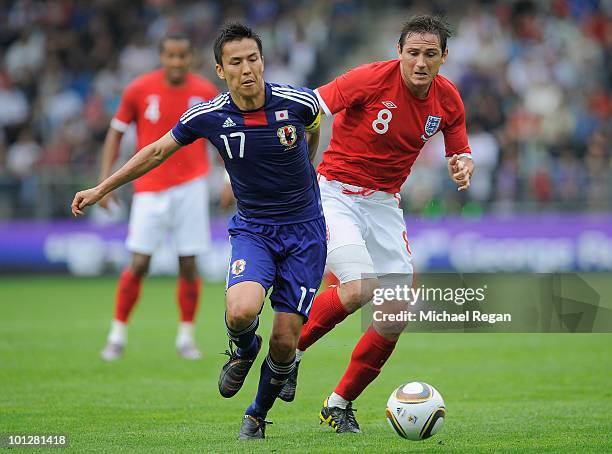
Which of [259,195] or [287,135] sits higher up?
[287,135]

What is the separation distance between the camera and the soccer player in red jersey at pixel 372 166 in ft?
23.1

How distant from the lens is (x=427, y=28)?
23.2 feet

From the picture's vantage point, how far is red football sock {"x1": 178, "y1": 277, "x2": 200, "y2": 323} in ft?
35.7

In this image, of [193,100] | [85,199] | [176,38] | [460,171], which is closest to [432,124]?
[460,171]

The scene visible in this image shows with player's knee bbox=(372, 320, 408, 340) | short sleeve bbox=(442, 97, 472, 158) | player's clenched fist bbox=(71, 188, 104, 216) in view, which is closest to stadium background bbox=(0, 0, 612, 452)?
player's knee bbox=(372, 320, 408, 340)

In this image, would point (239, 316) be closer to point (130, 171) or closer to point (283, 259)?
point (283, 259)

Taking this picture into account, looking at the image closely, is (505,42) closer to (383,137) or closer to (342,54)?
(342,54)

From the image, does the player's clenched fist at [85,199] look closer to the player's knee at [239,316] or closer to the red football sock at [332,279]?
the player's knee at [239,316]

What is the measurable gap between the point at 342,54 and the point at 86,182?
24.7 ft

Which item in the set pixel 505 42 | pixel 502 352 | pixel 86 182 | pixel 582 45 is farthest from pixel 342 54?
pixel 502 352

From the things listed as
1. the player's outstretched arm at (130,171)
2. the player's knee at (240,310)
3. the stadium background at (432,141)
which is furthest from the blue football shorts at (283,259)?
the stadium background at (432,141)

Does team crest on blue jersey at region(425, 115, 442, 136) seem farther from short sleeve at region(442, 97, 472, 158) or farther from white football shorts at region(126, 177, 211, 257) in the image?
white football shorts at region(126, 177, 211, 257)

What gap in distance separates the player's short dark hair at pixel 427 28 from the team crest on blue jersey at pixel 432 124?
0.45 m

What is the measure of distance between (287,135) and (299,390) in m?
2.98
